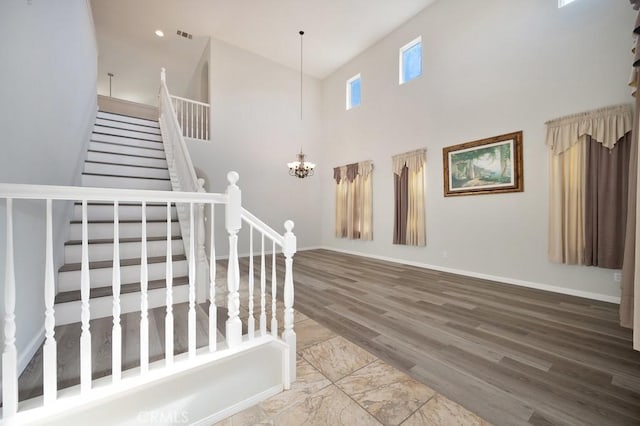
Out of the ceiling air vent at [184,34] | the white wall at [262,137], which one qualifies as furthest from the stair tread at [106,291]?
the ceiling air vent at [184,34]

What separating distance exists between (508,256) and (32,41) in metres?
5.69

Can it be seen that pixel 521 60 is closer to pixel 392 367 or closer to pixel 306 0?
pixel 306 0

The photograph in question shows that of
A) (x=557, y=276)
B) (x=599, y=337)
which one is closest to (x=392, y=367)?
(x=599, y=337)

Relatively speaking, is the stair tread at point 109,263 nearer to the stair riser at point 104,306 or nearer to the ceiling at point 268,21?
the stair riser at point 104,306

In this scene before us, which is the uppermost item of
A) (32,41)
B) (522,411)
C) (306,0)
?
(306,0)

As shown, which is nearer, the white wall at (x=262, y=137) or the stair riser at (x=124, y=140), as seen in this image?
the stair riser at (x=124, y=140)

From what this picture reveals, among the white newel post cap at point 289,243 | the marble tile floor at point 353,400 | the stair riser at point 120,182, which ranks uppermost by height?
the stair riser at point 120,182

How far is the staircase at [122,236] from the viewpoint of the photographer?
200 cm

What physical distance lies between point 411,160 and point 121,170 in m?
4.89

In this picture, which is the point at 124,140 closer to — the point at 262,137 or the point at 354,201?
the point at 262,137

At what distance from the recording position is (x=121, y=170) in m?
3.33

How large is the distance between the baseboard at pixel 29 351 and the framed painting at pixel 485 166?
17.5ft

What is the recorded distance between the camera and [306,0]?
16.0 ft

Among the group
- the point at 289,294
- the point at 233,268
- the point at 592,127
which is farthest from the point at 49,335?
the point at 592,127
